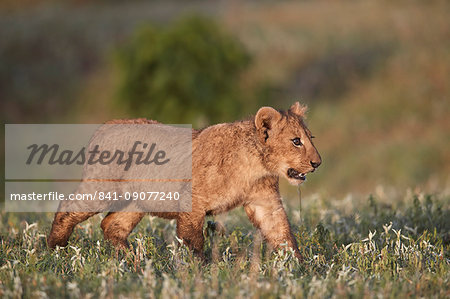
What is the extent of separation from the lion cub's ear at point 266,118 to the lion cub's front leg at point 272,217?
739mm

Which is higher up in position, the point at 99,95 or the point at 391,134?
the point at 99,95

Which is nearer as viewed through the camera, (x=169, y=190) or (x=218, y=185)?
(x=218, y=185)

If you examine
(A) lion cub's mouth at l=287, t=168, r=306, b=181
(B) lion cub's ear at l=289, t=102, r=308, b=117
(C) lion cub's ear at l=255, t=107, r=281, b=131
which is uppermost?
(B) lion cub's ear at l=289, t=102, r=308, b=117

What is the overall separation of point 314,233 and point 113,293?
9.89 ft

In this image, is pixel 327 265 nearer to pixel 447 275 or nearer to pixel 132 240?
pixel 447 275

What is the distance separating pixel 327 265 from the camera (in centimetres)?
614

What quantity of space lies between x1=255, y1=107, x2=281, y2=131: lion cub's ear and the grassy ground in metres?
1.34

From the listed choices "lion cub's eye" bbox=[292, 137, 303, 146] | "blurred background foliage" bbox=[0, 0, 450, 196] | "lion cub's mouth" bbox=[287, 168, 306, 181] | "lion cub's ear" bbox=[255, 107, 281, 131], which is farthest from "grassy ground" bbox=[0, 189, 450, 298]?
"blurred background foliage" bbox=[0, 0, 450, 196]

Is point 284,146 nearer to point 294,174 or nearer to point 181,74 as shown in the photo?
point 294,174

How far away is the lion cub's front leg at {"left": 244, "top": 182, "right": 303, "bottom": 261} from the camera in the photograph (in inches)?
270

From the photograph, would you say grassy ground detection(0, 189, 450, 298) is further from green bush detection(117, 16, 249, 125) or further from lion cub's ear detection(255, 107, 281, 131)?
green bush detection(117, 16, 249, 125)

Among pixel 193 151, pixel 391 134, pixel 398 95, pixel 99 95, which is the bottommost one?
pixel 193 151

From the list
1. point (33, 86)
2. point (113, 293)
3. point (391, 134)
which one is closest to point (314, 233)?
point (113, 293)

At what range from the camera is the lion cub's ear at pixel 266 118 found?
6.69m
